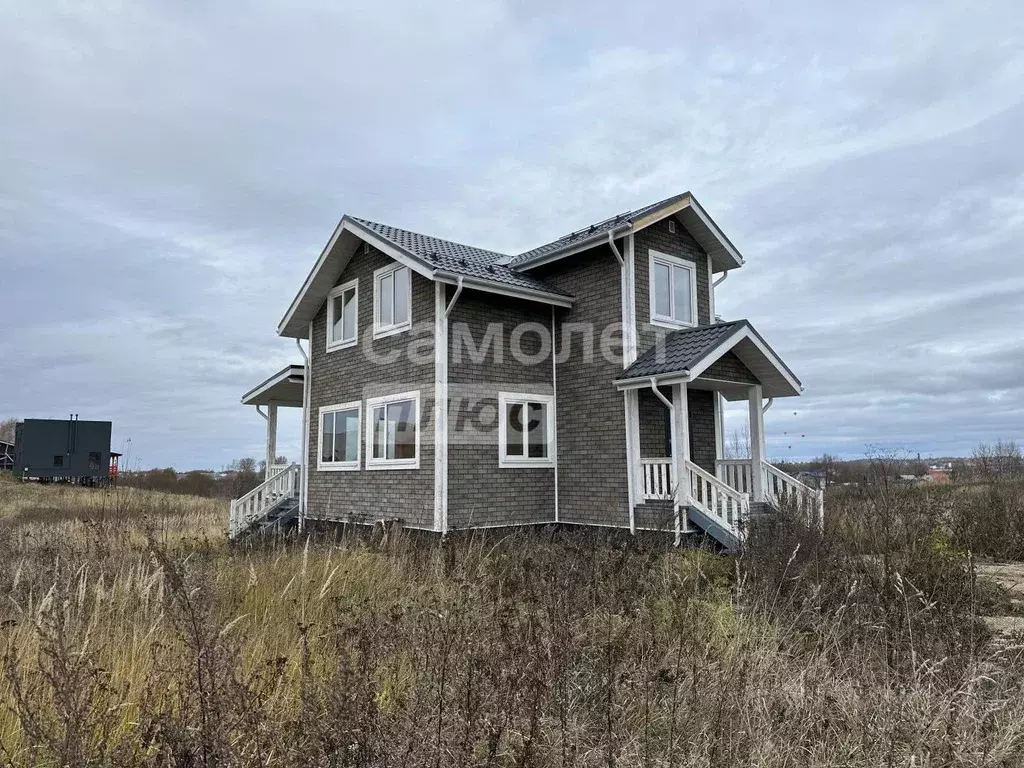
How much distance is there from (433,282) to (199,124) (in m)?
4.64

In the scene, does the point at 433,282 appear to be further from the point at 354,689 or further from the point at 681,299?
the point at 354,689

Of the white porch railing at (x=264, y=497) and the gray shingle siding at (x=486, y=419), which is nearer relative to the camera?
the gray shingle siding at (x=486, y=419)

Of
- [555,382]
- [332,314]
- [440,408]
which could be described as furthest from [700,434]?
[332,314]

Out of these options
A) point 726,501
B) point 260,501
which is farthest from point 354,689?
point 260,501

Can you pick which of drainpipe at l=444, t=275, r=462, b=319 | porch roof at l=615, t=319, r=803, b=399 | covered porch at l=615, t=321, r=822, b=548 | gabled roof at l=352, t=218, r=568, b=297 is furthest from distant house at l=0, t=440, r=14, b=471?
porch roof at l=615, t=319, r=803, b=399

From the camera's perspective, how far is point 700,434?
1312 cm

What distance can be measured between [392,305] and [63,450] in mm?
37907

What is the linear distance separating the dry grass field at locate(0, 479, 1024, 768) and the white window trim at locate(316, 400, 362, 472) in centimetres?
693

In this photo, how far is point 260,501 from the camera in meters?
16.1

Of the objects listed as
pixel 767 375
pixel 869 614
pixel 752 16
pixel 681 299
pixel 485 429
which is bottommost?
pixel 869 614

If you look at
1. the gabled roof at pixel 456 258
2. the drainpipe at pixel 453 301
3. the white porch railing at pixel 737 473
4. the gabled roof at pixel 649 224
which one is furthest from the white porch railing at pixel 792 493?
the drainpipe at pixel 453 301

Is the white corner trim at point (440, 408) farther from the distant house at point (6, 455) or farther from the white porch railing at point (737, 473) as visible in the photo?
the distant house at point (6, 455)

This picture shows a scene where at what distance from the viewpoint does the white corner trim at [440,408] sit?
11305 millimetres

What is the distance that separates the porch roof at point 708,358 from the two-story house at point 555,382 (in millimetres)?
34
